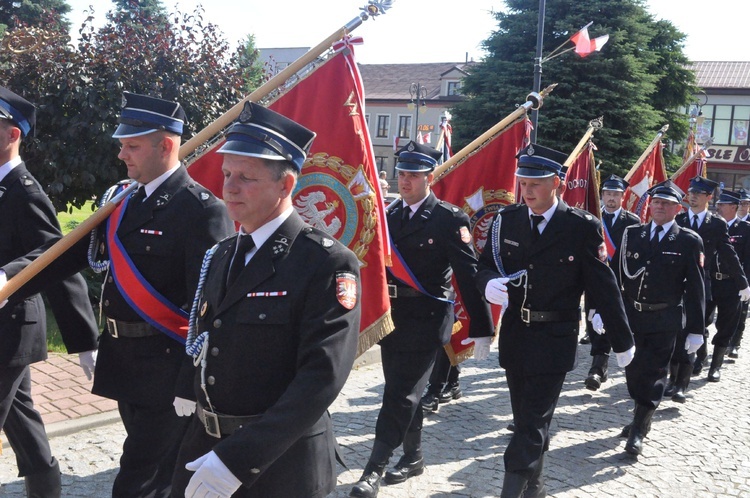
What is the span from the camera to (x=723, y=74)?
50438 mm

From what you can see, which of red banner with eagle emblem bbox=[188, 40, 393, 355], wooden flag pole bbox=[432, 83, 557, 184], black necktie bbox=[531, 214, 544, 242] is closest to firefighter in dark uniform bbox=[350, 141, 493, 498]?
black necktie bbox=[531, 214, 544, 242]

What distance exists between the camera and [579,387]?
8.23 metres

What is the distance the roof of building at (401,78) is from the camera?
60594 millimetres

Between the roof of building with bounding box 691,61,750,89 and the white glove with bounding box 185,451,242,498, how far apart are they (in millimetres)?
51972

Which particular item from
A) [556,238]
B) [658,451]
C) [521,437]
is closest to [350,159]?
[556,238]

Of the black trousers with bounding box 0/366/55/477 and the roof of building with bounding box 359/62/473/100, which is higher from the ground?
the roof of building with bounding box 359/62/473/100

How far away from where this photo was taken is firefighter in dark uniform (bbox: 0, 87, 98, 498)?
387 cm

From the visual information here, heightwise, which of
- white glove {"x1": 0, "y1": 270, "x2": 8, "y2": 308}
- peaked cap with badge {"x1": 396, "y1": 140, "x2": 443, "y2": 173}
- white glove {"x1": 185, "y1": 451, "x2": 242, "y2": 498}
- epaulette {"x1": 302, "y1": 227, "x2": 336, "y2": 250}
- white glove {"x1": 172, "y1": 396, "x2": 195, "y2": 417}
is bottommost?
white glove {"x1": 172, "y1": 396, "x2": 195, "y2": 417}

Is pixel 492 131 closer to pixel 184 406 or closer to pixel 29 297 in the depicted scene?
pixel 29 297

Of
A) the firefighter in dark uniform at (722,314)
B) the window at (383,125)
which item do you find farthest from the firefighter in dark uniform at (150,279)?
the window at (383,125)

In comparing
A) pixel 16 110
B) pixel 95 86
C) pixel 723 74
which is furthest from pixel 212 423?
pixel 723 74

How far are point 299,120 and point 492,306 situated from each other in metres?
2.83

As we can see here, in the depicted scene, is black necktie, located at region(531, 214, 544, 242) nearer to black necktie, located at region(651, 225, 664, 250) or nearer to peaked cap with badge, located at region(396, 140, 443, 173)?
peaked cap with badge, located at region(396, 140, 443, 173)

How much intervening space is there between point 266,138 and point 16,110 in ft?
6.88
